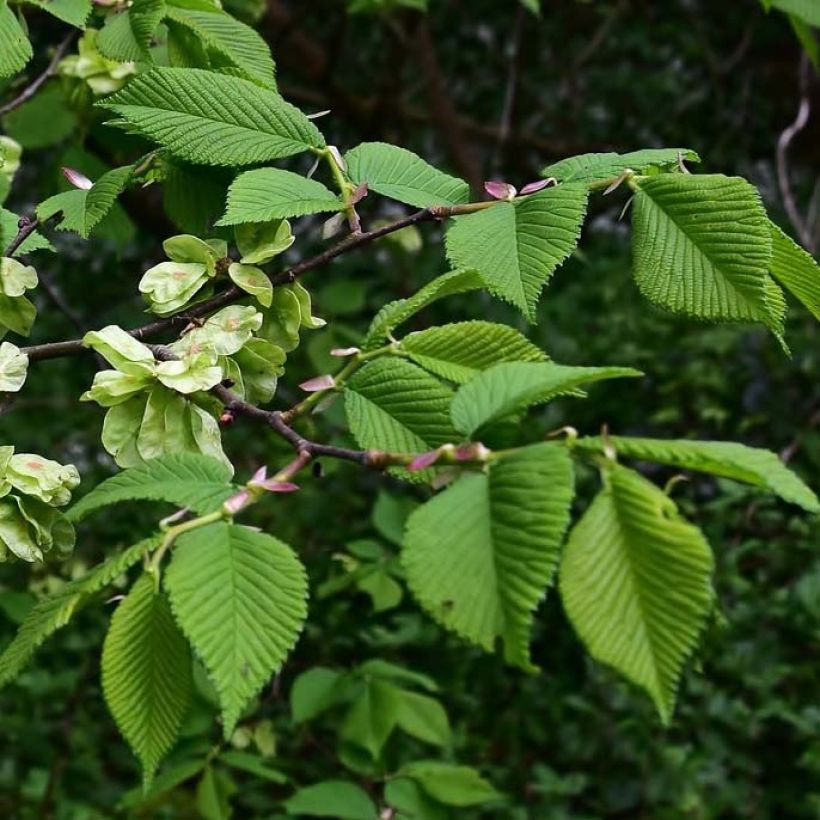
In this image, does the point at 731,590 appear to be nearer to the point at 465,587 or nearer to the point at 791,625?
the point at 791,625

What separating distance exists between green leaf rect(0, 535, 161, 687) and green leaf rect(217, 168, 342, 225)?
23cm

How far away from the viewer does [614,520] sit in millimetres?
567

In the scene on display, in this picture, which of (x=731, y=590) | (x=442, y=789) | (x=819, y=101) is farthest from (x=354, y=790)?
(x=819, y=101)

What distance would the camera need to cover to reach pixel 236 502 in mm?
648

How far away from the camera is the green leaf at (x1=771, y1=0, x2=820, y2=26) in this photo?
55.3 inches

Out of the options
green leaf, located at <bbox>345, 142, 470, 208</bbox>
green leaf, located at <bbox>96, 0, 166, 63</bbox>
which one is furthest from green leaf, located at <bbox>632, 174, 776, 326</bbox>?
green leaf, located at <bbox>96, 0, 166, 63</bbox>

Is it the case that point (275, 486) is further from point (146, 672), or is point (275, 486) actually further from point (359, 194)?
point (359, 194)

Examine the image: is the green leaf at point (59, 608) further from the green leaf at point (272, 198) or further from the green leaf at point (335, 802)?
the green leaf at point (335, 802)

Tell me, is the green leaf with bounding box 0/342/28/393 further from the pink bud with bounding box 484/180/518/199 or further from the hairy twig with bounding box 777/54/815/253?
the hairy twig with bounding box 777/54/815/253

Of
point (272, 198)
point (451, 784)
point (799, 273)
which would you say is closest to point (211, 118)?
point (272, 198)

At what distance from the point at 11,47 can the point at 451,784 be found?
1058 mm

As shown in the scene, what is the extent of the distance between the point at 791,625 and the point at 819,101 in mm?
1725

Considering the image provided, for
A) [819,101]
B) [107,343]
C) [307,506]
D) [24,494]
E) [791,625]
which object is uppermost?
[107,343]

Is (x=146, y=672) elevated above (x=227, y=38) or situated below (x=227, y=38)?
below
